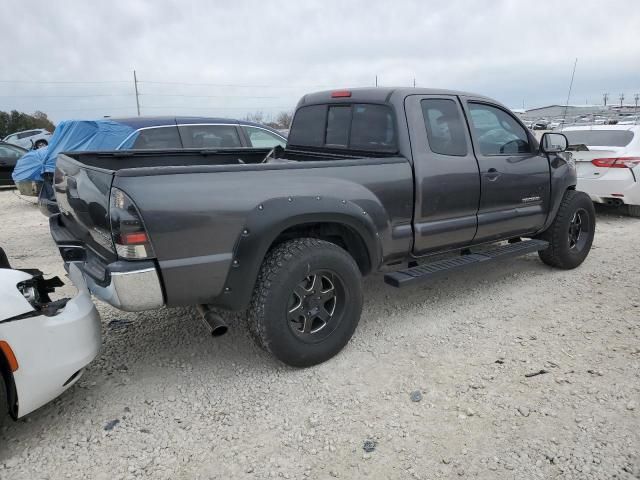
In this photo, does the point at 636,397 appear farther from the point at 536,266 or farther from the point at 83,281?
the point at 83,281

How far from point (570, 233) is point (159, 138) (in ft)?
17.6

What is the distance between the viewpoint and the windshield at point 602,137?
7730mm

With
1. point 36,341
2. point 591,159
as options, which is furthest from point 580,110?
point 36,341

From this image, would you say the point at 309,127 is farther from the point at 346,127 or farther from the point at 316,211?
the point at 316,211

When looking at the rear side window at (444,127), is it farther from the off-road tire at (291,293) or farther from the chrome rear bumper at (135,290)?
the chrome rear bumper at (135,290)

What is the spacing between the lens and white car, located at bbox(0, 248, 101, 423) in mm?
2355

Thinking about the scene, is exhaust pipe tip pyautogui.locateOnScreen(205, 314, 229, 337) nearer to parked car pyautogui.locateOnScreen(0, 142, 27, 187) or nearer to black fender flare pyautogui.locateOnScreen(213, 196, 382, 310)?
black fender flare pyautogui.locateOnScreen(213, 196, 382, 310)

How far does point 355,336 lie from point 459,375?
89 cm

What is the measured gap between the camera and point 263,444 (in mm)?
2621

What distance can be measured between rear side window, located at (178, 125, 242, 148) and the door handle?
13.5 feet

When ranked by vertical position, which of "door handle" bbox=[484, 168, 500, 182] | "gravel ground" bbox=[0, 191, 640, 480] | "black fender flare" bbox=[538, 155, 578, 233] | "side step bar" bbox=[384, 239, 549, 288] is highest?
"door handle" bbox=[484, 168, 500, 182]

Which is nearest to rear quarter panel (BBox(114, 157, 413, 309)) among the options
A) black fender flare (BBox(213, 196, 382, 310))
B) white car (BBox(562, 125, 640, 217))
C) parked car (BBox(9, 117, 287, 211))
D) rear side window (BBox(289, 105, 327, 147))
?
black fender flare (BBox(213, 196, 382, 310))

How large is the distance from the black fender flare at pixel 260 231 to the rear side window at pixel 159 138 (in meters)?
4.26

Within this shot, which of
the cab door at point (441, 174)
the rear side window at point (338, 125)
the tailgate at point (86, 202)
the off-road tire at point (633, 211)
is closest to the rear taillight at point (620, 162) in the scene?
the off-road tire at point (633, 211)
